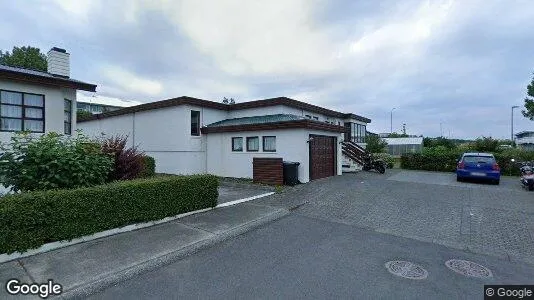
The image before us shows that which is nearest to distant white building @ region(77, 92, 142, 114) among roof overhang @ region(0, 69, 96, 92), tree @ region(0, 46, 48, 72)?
tree @ region(0, 46, 48, 72)

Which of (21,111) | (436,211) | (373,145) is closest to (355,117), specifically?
(373,145)

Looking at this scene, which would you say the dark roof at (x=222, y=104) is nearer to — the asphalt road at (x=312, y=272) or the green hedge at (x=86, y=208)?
the green hedge at (x=86, y=208)

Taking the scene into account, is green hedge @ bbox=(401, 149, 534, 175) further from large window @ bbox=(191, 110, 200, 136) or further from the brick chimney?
the brick chimney

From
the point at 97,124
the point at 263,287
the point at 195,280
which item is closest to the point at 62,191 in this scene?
the point at 195,280

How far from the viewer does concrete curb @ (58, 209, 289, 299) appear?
3893mm

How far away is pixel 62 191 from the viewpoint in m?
5.47

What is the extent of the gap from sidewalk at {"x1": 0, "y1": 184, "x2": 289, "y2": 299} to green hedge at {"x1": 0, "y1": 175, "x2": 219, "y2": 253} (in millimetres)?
296

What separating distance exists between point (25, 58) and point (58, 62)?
22975 mm

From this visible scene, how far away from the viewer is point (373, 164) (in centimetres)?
1944

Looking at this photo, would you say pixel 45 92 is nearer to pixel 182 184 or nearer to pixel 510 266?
pixel 182 184

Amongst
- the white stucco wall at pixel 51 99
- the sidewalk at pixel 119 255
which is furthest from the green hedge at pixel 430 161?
the white stucco wall at pixel 51 99

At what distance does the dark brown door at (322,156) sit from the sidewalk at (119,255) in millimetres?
7576

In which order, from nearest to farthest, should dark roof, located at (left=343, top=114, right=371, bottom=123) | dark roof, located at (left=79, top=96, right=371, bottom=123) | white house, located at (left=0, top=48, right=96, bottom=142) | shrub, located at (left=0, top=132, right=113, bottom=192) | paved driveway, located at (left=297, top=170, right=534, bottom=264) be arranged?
shrub, located at (left=0, top=132, right=113, bottom=192), paved driveway, located at (left=297, top=170, right=534, bottom=264), white house, located at (left=0, top=48, right=96, bottom=142), dark roof, located at (left=79, top=96, right=371, bottom=123), dark roof, located at (left=343, top=114, right=371, bottom=123)

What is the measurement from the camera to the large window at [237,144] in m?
15.6
